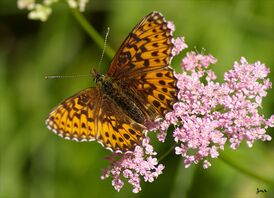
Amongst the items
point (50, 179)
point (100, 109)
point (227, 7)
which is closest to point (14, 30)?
point (50, 179)

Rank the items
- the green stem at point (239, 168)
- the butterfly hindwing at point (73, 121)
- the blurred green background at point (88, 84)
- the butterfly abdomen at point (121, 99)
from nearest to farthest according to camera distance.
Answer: the butterfly hindwing at point (73, 121), the butterfly abdomen at point (121, 99), the green stem at point (239, 168), the blurred green background at point (88, 84)

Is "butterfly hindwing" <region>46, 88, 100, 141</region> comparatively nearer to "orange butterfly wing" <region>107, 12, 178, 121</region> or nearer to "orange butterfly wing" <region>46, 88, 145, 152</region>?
"orange butterfly wing" <region>46, 88, 145, 152</region>

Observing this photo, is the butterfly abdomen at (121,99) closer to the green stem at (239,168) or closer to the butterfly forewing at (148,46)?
the butterfly forewing at (148,46)

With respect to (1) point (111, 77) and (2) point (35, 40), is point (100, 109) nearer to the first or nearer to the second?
(1) point (111, 77)

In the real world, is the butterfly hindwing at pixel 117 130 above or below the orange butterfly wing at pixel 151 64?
below

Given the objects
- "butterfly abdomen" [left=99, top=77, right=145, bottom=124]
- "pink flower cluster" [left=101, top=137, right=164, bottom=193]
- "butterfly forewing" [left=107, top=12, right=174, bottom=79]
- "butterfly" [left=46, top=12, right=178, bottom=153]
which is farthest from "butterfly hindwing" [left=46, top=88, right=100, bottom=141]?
"butterfly forewing" [left=107, top=12, right=174, bottom=79]

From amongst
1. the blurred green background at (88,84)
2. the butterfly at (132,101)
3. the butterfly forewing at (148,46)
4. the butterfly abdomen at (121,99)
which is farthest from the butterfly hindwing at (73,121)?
the blurred green background at (88,84)
